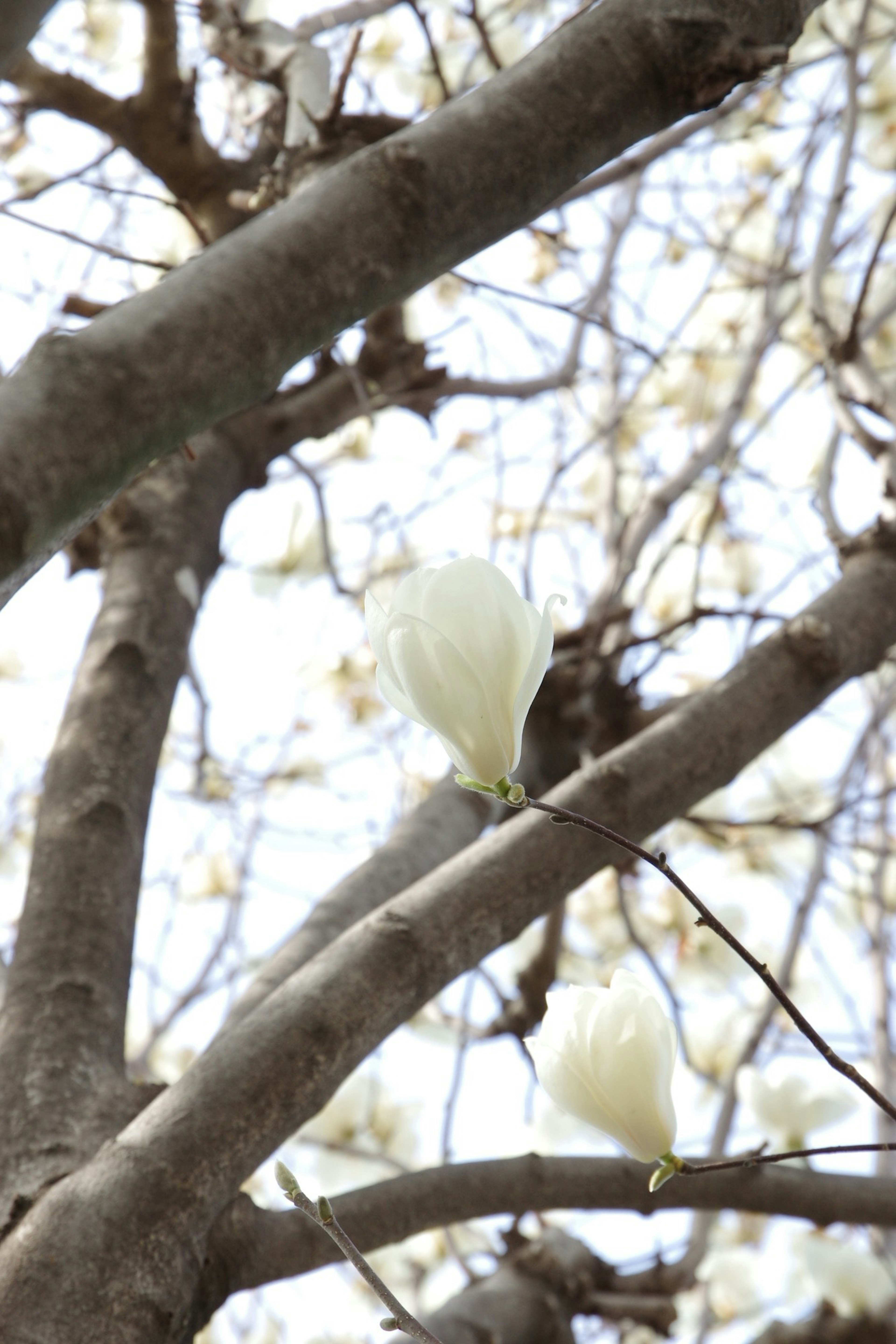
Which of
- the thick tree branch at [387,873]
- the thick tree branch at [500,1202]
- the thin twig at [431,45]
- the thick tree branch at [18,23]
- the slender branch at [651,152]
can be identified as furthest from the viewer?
the slender branch at [651,152]

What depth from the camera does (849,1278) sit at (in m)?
1.07

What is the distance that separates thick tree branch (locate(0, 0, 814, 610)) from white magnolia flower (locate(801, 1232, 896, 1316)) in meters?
1.02

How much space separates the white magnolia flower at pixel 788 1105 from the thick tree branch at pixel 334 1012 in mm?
451

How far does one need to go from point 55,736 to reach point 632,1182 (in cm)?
48

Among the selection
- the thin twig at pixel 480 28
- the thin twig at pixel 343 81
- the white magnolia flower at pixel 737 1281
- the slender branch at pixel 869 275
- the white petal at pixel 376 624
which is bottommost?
the white magnolia flower at pixel 737 1281

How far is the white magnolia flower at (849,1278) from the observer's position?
1.06 m

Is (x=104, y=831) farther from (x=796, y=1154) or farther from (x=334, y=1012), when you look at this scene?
(x=796, y=1154)

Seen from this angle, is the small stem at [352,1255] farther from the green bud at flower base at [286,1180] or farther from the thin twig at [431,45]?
the thin twig at [431,45]

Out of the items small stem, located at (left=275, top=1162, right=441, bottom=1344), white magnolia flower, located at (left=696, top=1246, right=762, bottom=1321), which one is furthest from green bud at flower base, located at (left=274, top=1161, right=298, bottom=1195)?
white magnolia flower, located at (left=696, top=1246, right=762, bottom=1321)

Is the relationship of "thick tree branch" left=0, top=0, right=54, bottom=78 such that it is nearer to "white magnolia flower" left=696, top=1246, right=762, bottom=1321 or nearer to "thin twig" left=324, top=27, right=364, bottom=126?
"thin twig" left=324, top=27, right=364, bottom=126

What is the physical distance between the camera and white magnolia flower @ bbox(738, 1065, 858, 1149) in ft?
3.32

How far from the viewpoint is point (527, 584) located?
109 cm

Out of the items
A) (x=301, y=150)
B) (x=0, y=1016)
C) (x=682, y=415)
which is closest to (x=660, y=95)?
(x=301, y=150)

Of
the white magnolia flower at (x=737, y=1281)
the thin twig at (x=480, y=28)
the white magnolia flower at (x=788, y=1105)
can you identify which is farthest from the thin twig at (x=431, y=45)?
the white magnolia flower at (x=737, y=1281)
